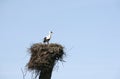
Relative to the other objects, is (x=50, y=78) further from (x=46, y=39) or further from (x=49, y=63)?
(x=46, y=39)

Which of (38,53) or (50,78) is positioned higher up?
(38,53)

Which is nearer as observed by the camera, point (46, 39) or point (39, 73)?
point (39, 73)

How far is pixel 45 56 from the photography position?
18.3 m

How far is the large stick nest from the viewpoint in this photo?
1818 centimetres

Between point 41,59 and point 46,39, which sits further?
point 46,39

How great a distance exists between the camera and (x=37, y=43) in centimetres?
1900

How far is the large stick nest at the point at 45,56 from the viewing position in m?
18.2

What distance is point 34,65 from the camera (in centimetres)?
1833

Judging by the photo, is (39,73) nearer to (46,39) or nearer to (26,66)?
(26,66)

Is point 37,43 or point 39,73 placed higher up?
point 37,43

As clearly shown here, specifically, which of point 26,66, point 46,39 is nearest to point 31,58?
point 26,66

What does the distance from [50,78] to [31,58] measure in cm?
148

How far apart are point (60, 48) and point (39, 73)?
1.55 meters

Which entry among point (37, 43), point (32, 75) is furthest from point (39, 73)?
point (37, 43)
